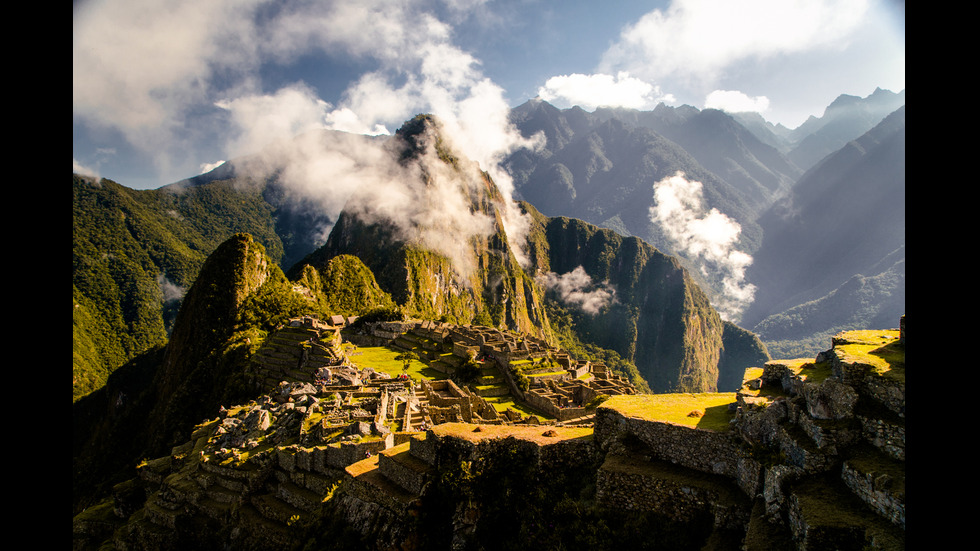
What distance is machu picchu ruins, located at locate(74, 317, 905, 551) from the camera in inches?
324

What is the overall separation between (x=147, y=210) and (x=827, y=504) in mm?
210730

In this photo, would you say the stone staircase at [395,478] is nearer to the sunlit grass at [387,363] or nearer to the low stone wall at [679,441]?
the low stone wall at [679,441]

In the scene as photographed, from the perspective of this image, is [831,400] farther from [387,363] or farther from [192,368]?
[192,368]

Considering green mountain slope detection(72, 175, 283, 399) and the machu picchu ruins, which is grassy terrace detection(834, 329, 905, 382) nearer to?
the machu picchu ruins

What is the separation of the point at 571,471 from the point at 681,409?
3.65 meters

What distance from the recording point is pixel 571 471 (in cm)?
1260

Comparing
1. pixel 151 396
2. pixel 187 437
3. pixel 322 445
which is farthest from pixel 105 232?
pixel 322 445

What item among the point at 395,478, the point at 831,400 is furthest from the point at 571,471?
the point at 831,400

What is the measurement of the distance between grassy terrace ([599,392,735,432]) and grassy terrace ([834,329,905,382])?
316cm

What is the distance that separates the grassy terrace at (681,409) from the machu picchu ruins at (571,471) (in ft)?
0.28

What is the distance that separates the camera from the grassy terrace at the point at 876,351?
873 cm
